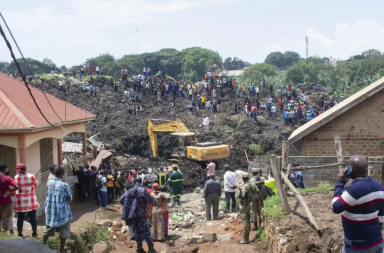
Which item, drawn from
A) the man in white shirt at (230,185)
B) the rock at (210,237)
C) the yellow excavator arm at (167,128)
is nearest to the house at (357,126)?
the man in white shirt at (230,185)

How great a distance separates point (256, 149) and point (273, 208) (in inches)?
764

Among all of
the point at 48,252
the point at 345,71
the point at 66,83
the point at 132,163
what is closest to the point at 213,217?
the point at 48,252

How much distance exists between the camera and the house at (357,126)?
1320 centimetres

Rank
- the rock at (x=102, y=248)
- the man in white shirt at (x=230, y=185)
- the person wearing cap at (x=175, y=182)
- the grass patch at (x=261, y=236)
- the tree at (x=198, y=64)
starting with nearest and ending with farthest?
the rock at (x=102, y=248), the grass patch at (x=261, y=236), the man in white shirt at (x=230, y=185), the person wearing cap at (x=175, y=182), the tree at (x=198, y=64)

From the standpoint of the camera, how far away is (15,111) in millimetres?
12719

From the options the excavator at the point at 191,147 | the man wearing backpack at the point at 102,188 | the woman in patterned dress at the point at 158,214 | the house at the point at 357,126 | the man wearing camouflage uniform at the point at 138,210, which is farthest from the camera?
the excavator at the point at 191,147

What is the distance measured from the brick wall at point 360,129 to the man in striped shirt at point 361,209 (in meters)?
9.26

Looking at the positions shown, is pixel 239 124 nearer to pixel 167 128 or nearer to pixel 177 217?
pixel 167 128

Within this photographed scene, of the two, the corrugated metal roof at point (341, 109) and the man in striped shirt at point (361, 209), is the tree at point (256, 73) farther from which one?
the man in striped shirt at point (361, 209)

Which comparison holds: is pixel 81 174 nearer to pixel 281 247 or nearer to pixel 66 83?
pixel 281 247

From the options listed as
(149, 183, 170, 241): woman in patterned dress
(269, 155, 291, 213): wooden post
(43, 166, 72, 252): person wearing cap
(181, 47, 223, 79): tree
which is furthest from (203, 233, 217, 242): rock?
(181, 47, 223, 79): tree

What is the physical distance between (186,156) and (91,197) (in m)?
8.04

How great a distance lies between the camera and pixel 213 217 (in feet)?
42.4

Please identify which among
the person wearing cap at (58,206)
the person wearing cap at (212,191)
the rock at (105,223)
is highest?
the person wearing cap at (58,206)
